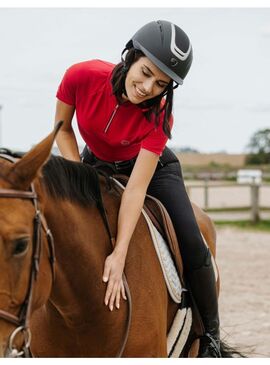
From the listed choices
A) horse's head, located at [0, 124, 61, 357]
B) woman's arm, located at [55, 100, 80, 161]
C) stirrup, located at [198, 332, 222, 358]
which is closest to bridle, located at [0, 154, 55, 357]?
horse's head, located at [0, 124, 61, 357]

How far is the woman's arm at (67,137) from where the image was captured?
3.71 m

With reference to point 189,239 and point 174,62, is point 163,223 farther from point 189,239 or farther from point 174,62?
point 174,62

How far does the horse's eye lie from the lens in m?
2.51

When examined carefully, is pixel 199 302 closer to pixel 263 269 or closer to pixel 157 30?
pixel 157 30

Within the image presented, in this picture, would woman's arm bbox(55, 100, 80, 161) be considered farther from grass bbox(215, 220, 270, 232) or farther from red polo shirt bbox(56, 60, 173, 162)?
grass bbox(215, 220, 270, 232)

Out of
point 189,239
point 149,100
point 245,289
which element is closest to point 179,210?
point 189,239

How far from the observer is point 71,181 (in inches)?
123

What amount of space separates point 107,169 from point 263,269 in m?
7.70

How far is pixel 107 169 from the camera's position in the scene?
3889 millimetres

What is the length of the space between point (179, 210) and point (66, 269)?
3.50 feet

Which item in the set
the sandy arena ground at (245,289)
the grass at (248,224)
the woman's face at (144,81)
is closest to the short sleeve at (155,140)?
the woman's face at (144,81)

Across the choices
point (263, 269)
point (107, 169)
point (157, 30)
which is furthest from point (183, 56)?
point (263, 269)

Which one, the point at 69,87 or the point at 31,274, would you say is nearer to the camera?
the point at 31,274

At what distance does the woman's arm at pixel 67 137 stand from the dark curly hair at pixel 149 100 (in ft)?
1.15
